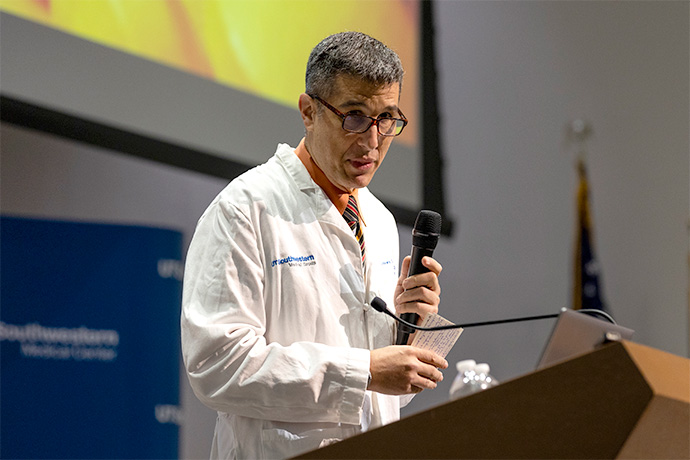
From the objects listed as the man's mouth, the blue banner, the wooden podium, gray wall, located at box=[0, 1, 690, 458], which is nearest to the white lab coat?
the man's mouth

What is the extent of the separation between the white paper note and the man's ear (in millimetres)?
485

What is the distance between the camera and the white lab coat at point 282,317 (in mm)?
1434

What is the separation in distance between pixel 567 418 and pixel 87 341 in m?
2.33

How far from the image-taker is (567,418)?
0.93m

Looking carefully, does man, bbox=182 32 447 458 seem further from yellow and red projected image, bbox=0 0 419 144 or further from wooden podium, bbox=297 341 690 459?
yellow and red projected image, bbox=0 0 419 144

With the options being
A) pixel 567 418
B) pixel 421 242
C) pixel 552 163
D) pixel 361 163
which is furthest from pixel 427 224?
pixel 552 163

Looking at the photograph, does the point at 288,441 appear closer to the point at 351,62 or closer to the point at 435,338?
the point at 435,338

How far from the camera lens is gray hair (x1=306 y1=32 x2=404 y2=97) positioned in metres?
1.62

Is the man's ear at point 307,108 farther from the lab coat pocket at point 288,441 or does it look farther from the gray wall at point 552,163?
the gray wall at point 552,163

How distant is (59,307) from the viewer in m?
2.96

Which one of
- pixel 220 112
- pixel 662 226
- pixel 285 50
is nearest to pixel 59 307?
pixel 220 112

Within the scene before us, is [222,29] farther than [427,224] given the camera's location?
Yes

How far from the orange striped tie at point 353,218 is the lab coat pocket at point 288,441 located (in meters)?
0.42

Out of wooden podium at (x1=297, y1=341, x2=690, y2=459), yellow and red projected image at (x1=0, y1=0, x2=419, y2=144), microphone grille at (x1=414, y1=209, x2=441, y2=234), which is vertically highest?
yellow and red projected image at (x1=0, y1=0, x2=419, y2=144)
